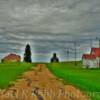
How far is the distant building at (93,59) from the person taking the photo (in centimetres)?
11814

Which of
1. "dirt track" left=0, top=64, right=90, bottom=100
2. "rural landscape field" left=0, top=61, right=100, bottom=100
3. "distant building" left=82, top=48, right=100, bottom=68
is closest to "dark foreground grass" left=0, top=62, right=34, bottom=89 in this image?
"rural landscape field" left=0, top=61, right=100, bottom=100

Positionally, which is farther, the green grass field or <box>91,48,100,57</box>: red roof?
<box>91,48,100,57</box>: red roof

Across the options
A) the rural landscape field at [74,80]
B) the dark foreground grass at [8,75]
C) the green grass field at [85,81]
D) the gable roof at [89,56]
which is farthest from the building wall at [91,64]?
the green grass field at [85,81]

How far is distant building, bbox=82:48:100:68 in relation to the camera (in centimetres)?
11814

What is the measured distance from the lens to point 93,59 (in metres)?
120

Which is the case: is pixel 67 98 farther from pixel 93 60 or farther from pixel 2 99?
pixel 93 60

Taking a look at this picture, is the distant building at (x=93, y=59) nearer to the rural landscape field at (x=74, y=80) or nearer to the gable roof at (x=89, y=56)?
the gable roof at (x=89, y=56)

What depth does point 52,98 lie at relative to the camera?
63.1ft

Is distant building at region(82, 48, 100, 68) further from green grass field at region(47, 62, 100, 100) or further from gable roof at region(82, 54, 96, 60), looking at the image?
green grass field at region(47, 62, 100, 100)

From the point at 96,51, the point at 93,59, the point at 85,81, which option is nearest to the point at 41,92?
the point at 85,81

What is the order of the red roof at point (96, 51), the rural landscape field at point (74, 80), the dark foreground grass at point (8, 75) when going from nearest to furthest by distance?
the rural landscape field at point (74, 80) < the dark foreground grass at point (8, 75) < the red roof at point (96, 51)

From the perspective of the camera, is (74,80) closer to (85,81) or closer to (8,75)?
(85,81)

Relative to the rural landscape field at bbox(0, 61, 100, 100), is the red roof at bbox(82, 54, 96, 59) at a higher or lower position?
higher

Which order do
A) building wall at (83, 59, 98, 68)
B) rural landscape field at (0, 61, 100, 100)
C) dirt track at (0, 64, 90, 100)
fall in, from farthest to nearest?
building wall at (83, 59, 98, 68)
rural landscape field at (0, 61, 100, 100)
dirt track at (0, 64, 90, 100)
